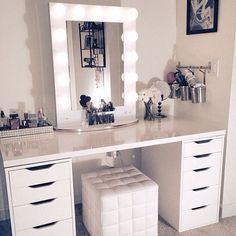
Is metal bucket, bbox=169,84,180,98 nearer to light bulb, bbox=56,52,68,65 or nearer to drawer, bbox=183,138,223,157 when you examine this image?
drawer, bbox=183,138,223,157

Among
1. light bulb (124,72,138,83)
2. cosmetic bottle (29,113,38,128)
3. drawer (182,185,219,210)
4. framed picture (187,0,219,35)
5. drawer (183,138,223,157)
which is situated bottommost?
drawer (182,185,219,210)

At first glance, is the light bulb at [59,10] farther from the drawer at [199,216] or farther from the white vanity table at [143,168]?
the drawer at [199,216]

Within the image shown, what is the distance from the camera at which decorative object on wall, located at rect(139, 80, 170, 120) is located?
2188mm

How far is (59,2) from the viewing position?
78.1 inches

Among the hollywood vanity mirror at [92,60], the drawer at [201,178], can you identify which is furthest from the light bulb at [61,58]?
the drawer at [201,178]

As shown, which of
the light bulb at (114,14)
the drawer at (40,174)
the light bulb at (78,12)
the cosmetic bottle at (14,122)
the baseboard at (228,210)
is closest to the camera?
the drawer at (40,174)

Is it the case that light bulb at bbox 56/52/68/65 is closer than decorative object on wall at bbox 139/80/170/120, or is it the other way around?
light bulb at bbox 56/52/68/65

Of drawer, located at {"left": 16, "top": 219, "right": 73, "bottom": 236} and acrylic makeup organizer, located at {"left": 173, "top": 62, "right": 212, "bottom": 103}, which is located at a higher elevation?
acrylic makeup organizer, located at {"left": 173, "top": 62, "right": 212, "bottom": 103}

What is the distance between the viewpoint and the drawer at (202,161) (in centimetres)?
189

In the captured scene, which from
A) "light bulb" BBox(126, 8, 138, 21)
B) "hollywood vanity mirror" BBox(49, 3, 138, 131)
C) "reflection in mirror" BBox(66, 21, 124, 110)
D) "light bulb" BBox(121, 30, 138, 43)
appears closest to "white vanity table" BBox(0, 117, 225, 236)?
"hollywood vanity mirror" BBox(49, 3, 138, 131)

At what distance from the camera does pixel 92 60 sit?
2.06m

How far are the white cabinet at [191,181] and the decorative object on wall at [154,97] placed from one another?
0.32 m

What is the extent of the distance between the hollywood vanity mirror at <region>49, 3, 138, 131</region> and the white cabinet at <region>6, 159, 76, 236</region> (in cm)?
50

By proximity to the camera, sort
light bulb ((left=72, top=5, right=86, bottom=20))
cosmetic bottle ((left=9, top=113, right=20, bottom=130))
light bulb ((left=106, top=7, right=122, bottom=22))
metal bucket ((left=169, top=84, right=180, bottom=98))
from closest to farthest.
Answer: cosmetic bottle ((left=9, top=113, right=20, bottom=130))
light bulb ((left=72, top=5, right=86, bottom=20))
light bulb ((left=106, top=7, right=122, bottom=22))
metal bucket ((left=169, top=84, right=180, bottom=98))
